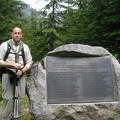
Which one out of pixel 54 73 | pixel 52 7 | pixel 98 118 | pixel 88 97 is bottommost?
pixel 98 118

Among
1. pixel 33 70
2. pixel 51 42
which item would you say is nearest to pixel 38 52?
pixel 51 42

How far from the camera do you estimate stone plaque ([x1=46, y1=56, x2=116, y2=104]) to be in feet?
18.2

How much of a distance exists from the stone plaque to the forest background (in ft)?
11.6

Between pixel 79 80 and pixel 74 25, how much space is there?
29.0 feet

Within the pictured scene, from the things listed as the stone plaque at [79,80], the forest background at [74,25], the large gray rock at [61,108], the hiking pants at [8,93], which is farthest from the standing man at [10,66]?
the forest background at [74,25]

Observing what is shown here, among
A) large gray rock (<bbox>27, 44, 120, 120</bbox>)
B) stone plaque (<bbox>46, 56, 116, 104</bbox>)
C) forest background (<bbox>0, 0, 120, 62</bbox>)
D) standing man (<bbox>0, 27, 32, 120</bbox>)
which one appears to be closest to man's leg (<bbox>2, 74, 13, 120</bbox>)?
standing man (<bbox>0, 27, 32, 120</bbox>)

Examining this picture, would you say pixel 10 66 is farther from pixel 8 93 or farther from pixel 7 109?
pixel 7 109

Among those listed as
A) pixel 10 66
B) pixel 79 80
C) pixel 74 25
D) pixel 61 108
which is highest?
pixel 74 25

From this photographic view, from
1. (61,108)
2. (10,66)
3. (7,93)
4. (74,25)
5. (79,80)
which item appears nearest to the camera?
(10,66)

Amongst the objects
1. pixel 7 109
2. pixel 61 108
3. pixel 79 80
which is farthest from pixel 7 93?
pixel 79 80

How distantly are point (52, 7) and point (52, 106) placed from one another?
7.87 m

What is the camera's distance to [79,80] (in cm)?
562

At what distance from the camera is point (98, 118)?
215 inches

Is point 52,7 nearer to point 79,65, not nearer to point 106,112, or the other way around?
point 79,65
